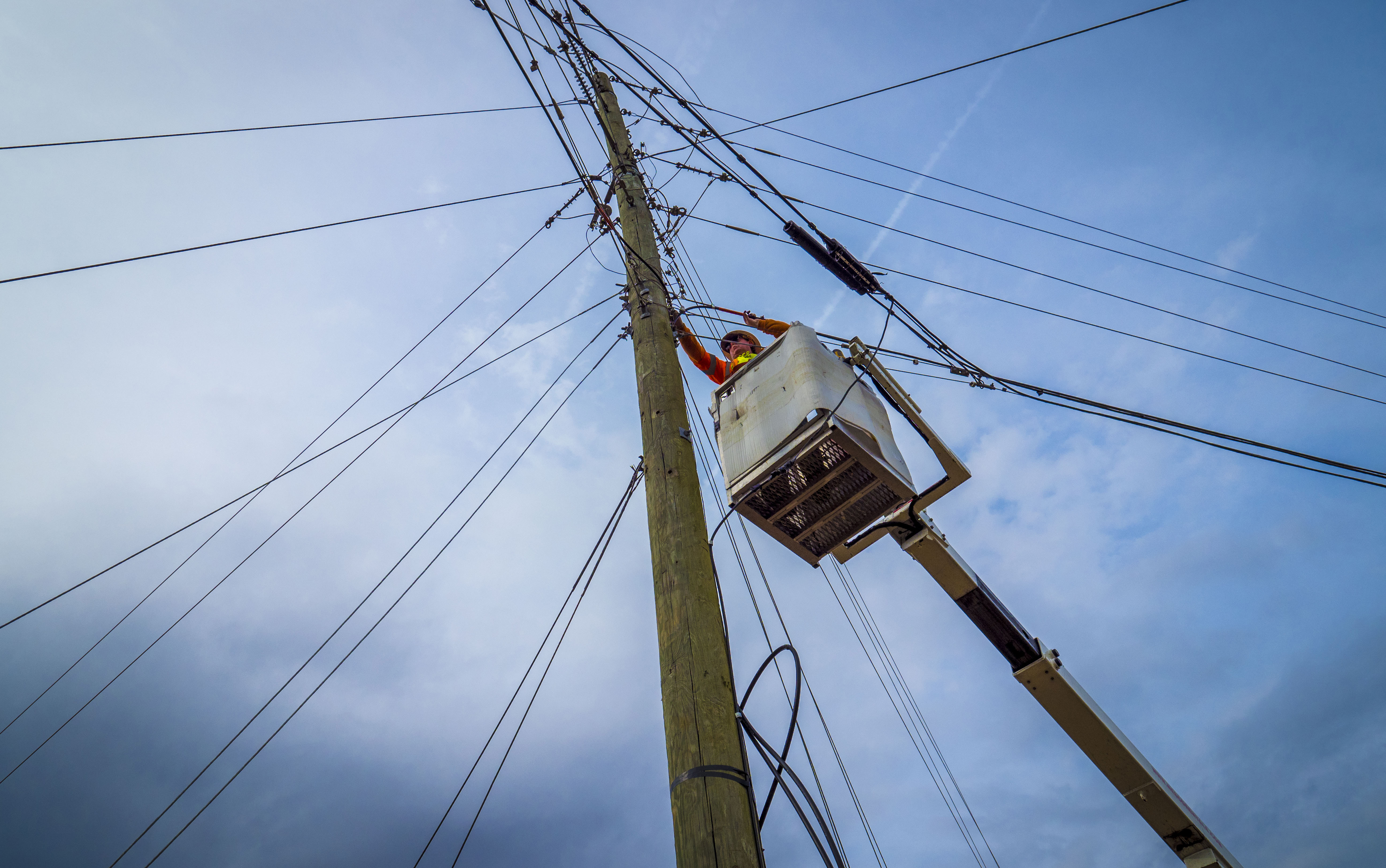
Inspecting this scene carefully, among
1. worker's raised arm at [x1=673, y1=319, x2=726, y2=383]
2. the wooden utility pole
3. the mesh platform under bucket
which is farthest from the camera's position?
worker's raised arm at [x1=673, y1=319, x2=726, y2=383]

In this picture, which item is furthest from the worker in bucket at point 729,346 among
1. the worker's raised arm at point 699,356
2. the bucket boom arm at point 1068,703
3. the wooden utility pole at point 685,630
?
the bucket boom arm at point 1068,703

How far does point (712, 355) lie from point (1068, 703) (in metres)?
5.63

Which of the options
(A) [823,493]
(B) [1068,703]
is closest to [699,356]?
(A) [823,493]

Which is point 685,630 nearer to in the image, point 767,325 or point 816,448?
point 816,448

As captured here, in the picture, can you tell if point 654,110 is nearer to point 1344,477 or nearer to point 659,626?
point 659,626

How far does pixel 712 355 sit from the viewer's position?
569cm

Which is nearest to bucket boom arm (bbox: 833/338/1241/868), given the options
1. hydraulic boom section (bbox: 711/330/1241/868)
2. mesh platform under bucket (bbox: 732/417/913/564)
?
hydraulic boom section (bbox: 711/330/1241/868)

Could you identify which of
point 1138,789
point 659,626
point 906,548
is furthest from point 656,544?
point 1138,789

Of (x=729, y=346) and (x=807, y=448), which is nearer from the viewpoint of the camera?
(x=807, y=448)

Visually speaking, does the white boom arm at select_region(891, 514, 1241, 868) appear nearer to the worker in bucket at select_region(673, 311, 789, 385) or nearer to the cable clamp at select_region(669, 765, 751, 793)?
the worker in bucket at select_region(673, 311, 789, 385)

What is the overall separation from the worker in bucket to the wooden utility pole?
79 centimetres

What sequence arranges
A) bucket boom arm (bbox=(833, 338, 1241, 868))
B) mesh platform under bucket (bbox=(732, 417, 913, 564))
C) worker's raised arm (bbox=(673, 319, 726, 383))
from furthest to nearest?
bucket boom arm (bbox=(833, 338, 1241, 868)), worker's raised arm (bbox=(673, 319, 726, 383)), mesh platform under bucket (bbox=(732, 417, 913, 564))

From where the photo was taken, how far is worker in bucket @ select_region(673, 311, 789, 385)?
209 inches

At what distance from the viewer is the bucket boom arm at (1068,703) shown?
286 inches
